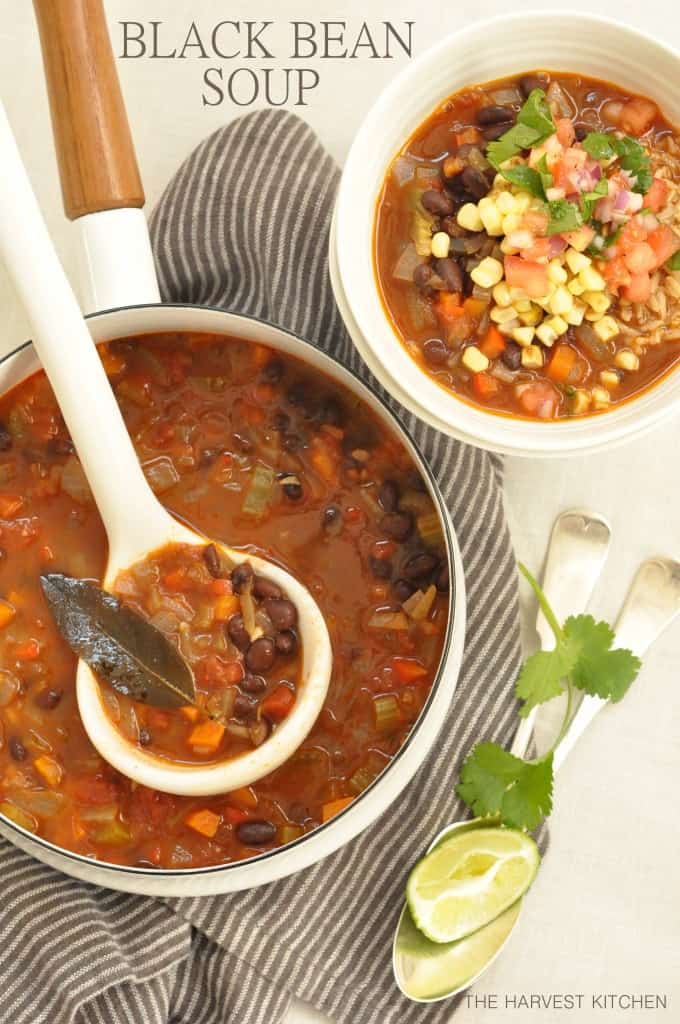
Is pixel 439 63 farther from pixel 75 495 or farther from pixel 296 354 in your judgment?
pixel 75 495

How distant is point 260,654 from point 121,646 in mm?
276

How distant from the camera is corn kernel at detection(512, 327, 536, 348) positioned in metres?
2.27

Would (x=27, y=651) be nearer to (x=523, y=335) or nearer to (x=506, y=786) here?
(x=506, y=786)

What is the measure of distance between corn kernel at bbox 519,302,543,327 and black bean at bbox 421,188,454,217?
25 cm

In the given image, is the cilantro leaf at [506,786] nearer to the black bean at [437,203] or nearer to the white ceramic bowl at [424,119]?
the white ceramic bowl at [424,119]

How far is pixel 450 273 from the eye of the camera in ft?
7.38

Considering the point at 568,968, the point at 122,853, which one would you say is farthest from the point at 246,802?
the point at 568,968

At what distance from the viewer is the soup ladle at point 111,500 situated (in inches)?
78.5

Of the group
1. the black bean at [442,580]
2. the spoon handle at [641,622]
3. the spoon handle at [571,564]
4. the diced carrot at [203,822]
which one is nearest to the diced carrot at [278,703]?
the diced carrot at [203,822]

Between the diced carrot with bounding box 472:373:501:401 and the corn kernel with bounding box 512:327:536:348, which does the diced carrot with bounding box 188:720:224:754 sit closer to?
the diced carrot with bounding box 472:373:501:401

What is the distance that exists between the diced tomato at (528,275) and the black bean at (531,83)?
0.35 m

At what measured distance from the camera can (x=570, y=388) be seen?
7.48 ft

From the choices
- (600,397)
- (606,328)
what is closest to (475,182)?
(606,328)

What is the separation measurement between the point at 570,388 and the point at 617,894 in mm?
1217
